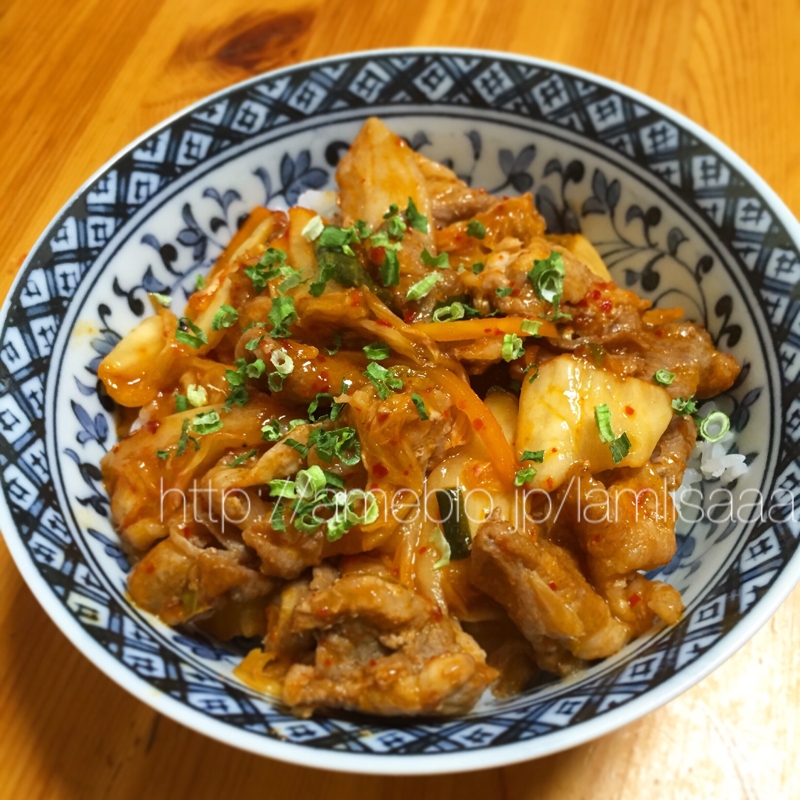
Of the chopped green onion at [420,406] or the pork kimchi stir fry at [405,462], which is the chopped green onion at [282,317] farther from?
the chopped green onion at [420,406]

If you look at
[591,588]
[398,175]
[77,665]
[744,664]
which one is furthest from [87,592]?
[744,664]

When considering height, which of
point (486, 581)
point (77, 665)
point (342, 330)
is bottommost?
point (77, 665)

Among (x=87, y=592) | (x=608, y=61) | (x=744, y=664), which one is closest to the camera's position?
(x=87, y=592)

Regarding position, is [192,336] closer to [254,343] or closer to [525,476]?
[254,343]

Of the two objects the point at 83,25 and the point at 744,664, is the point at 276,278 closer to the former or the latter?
the point at 744,664

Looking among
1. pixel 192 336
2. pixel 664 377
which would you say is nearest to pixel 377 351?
pixel 192 336

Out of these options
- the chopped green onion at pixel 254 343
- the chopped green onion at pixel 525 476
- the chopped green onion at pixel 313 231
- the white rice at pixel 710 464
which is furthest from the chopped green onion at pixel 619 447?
the chopped green onion at pixel 313 231

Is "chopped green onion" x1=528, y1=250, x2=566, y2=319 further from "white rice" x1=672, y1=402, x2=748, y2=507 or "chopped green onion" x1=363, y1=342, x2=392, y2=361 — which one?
"white rice" x1=672, y1=402, x2=748, y2=507

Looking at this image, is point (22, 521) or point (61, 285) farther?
point (61, 285)
